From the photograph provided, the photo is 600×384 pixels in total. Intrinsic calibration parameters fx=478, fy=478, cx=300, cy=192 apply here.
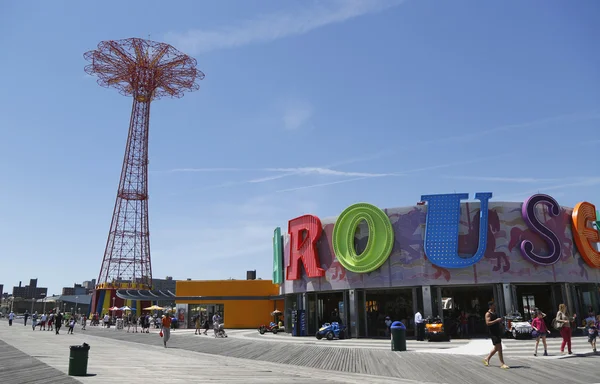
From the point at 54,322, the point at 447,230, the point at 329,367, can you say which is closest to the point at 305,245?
the point at 447,230

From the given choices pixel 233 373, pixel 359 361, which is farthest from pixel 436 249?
pixel 233 373

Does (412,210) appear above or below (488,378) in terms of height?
above

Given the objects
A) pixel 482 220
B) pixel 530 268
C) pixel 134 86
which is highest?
pixel 134 86

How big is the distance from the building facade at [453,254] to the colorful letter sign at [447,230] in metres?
0.06

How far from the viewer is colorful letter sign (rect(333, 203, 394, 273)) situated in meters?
30.3

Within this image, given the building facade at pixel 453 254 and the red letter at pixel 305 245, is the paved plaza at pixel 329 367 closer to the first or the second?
the building facade at pixel 453 254

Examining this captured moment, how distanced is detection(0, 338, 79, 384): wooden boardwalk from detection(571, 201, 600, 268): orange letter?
97.9 ft

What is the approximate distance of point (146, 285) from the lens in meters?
70.9

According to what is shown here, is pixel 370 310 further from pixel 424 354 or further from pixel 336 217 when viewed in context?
pixel 424 354

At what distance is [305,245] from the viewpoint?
3416cm

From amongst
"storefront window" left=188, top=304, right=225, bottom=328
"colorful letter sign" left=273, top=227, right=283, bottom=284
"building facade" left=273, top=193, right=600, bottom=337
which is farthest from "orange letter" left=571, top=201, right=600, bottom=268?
"storefront window" left=188, top=304, right=225, bottom=328

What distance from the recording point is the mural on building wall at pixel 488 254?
28969 mm

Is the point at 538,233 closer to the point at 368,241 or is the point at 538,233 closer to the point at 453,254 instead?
the point at 453,254

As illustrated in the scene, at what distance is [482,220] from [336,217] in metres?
9.46
